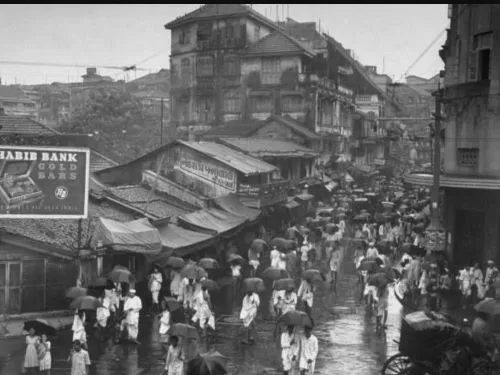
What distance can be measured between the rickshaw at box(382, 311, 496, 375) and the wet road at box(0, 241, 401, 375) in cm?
258

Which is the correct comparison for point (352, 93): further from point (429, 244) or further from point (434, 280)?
point (434, 280)

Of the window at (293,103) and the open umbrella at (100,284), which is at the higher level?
the window at (293,103)

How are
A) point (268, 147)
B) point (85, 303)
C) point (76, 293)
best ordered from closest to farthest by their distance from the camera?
point (85, 303)
point (76, 293)
point (268, 147)

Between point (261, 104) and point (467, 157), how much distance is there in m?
30.8

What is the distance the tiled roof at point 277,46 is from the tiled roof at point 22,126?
27154 mm

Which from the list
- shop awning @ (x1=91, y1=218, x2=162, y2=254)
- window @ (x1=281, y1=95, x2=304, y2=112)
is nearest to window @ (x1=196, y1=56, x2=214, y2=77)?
window @ (x1=281, y1=95, x2=304, y2=112)

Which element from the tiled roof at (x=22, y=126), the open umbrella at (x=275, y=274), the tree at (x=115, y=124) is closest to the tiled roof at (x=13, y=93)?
the tree at (x=115, y=124)

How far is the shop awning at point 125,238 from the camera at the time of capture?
1881 centimetres

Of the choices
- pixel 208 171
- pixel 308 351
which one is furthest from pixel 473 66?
pixel 308 351

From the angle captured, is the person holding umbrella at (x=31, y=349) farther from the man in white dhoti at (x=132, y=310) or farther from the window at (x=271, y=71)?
the window at (x=271, y=71)

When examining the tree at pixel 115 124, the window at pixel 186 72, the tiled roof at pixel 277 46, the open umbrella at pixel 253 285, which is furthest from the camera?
the window at pixel 186 72

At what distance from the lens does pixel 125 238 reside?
19125 mm

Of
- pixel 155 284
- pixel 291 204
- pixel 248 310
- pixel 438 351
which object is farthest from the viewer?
pixel 291 204

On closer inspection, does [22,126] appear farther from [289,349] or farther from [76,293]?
[289,349]
